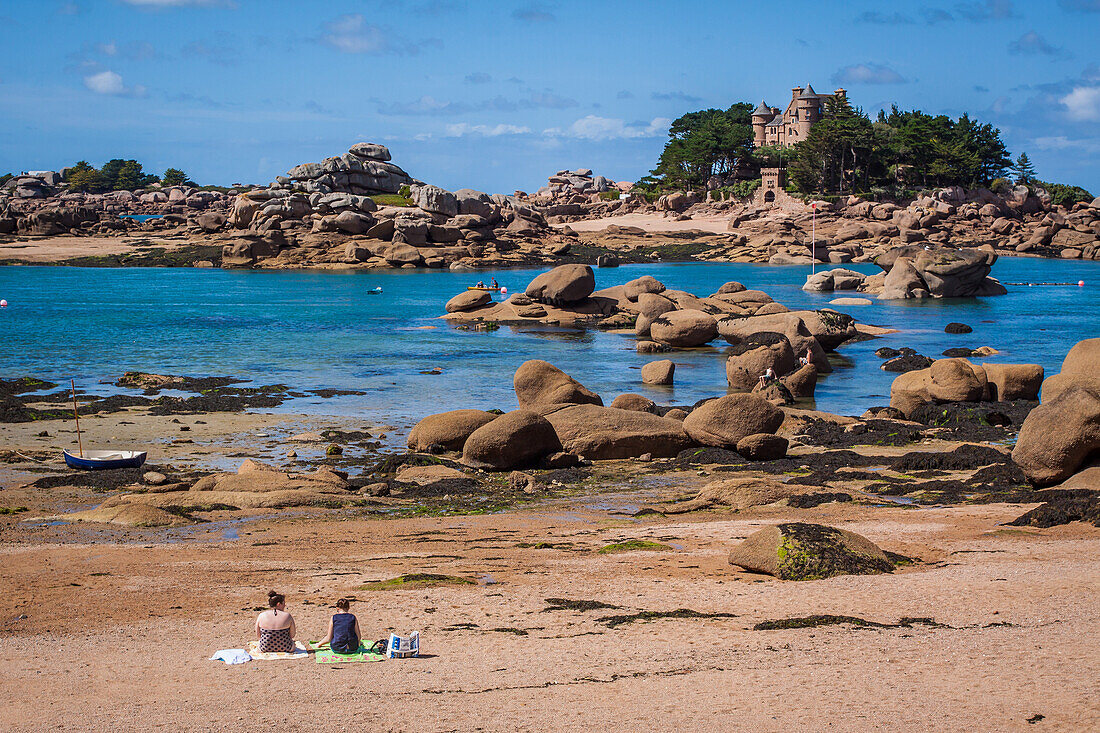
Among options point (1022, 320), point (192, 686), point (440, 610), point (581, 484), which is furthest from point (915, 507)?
point (1022, 320)

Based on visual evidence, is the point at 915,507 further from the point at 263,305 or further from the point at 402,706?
the point at 263,305

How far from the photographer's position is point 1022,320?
5916 centimetres

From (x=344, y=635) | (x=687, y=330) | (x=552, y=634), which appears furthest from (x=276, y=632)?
(x=687, y=330)

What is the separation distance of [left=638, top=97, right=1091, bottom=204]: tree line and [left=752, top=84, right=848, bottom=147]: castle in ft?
11.7

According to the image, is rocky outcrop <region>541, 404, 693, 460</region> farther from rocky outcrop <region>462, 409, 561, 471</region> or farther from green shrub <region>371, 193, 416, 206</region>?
green shrub <region>371, 193, 416, 206</region>

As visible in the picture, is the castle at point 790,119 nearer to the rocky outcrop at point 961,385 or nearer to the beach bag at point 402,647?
the rocky outcrop at point 961,385

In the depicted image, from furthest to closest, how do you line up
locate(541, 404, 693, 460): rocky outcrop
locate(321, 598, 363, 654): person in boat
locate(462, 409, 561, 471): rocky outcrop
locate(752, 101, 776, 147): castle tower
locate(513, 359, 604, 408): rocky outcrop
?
locate(752, 101, 776, 147): castle tower, locate(513, 359, 604, 408): rocky outcrop, locate(541, 404, 693, 460): rocky outcrop, locate(462, 409, 561, 471): rocky outcrop, locate(321, 598, 363, 654): person in boat

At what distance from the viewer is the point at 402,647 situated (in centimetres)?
1028

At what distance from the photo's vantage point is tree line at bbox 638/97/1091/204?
120 metres

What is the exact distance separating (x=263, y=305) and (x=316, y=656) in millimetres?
61788

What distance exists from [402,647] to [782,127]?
152 m

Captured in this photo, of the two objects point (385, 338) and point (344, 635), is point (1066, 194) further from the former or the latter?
point (344, 635)

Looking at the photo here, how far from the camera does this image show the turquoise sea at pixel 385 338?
116 ft

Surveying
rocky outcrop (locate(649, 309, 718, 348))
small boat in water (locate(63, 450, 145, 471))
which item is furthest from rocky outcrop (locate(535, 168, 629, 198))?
small boat in water (locate(63, 450, 145, 471))
